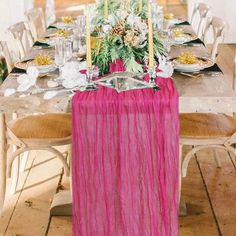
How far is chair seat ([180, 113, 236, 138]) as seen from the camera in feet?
8.45

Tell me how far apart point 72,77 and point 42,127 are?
0.51 m

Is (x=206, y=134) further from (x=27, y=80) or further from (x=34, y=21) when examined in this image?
(x=34, y=21)

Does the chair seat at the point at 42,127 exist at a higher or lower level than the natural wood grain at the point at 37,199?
higher

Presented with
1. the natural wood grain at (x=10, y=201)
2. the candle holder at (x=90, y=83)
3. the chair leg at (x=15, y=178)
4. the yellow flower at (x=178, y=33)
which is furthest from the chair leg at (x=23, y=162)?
the candle holder at (x=90, y=83)

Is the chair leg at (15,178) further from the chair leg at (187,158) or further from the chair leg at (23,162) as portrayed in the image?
the chair leg at (187,158)

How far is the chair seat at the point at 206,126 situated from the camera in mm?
2576

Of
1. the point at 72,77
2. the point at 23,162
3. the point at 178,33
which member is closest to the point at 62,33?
the point at 178,33

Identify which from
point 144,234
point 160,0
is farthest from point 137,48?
point 160,0

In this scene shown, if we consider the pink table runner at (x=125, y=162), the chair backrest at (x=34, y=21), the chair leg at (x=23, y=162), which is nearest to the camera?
the pink table runner at (x=125, y=162)

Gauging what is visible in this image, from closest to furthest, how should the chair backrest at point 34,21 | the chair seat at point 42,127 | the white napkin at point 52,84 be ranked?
the white napkin at point 52,84 < the chair seat at point 42,127 < the chair backrest at point 34,21

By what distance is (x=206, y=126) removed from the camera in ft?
8.70

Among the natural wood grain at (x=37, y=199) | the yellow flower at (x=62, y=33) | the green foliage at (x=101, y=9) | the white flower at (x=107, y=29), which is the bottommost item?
the natural wood grain at (x=37, y=199)

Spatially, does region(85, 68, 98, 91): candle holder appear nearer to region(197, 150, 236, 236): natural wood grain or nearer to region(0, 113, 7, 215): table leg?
region(0, 113, 7, 215): table leg

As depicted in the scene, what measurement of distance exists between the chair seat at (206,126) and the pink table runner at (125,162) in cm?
47
